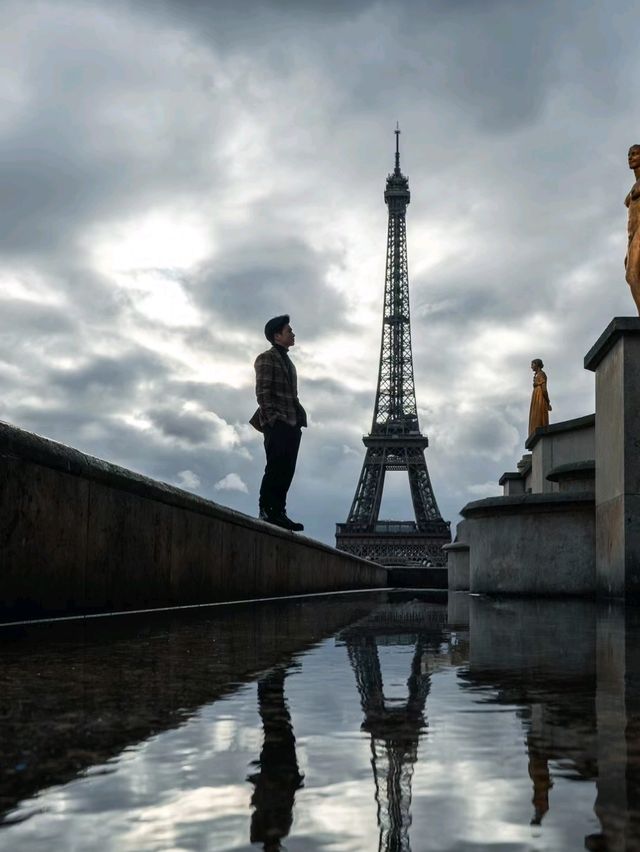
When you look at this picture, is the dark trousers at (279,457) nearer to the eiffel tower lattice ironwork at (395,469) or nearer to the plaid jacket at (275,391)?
the plaid jacket at (275,391)

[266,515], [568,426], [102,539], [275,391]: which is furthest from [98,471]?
[568,426]

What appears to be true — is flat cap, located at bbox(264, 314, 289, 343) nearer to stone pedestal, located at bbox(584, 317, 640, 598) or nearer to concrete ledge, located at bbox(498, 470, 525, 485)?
stone pedestal, located at bbox(584, 317, 640, 598)

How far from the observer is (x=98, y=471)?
5.38 meters

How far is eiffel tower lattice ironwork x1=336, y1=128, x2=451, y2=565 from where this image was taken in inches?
2581

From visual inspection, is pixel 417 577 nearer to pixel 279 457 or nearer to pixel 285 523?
pixel 285 523

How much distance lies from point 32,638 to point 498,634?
1882mm

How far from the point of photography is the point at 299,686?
219 centimetres

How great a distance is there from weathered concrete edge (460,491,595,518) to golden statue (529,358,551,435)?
40.1ft

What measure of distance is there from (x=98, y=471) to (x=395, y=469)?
214 ft

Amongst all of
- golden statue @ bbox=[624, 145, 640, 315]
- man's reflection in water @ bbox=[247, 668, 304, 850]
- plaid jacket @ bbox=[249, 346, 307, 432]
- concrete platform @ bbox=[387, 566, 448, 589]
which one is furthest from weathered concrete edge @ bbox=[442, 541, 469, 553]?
man's reflection in water @ bbox=[247, 668, 304, 850]

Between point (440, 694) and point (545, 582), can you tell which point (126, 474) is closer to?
point (440, 694)

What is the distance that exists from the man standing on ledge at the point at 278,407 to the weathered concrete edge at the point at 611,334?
2.92 meters

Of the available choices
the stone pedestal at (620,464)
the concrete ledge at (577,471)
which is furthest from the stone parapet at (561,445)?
the stone pedestal at (620,464)

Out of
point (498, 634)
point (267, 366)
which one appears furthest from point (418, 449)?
point (498, 634)
